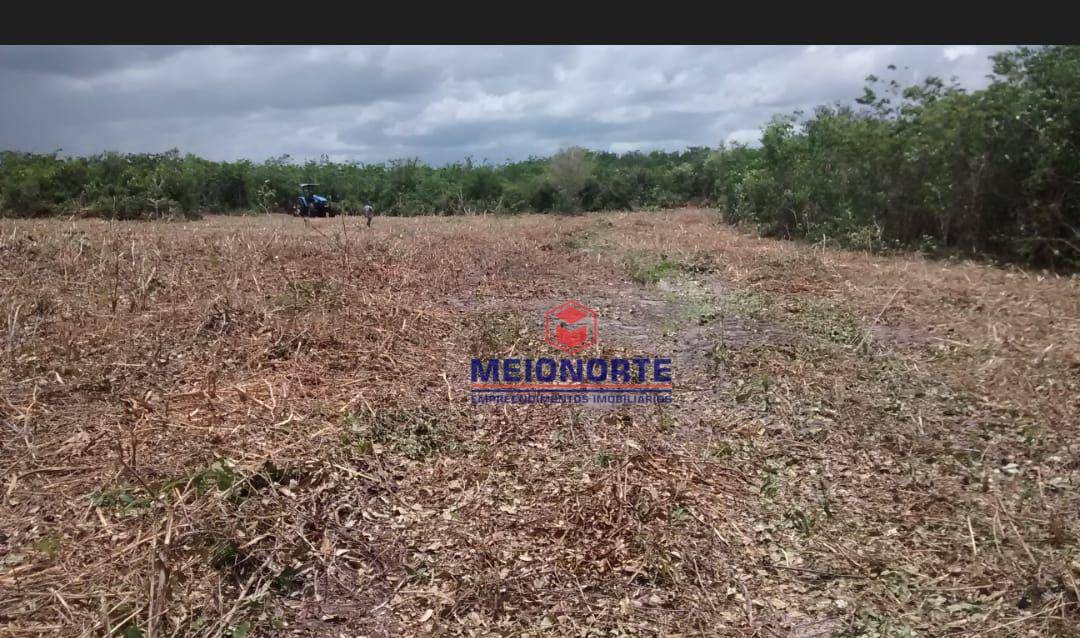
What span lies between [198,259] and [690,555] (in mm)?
4982

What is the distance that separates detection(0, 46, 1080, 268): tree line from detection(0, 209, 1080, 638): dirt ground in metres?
2.50

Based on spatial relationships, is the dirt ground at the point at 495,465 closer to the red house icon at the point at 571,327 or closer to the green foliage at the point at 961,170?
the red house icon at the point at 571,327

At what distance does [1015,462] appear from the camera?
11.0 feet

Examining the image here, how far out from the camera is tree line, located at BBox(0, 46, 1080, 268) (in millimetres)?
6926

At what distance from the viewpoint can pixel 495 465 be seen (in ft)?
10.7

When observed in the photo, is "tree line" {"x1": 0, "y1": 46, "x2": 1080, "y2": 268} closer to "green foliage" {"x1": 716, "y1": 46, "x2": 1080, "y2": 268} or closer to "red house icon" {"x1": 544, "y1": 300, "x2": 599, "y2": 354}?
"green foliage" {"x1": 716, "y1": 46, "x2": 1080, "y2": 268}

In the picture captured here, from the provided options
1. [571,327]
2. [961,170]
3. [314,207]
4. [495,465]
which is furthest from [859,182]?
[314,207]

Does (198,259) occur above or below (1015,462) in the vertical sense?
above

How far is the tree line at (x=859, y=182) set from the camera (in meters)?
6.93

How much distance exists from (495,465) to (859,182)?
25.4 feet

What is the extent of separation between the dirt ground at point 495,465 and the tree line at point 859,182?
8.21ft

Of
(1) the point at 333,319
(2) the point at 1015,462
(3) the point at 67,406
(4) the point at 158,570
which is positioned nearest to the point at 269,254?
(1) the point at 333,319

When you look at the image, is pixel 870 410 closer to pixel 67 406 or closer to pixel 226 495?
pixel 226 495

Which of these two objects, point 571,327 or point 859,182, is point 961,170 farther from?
point 571,327
